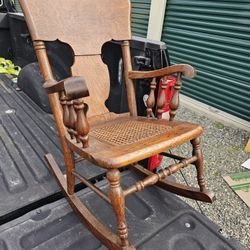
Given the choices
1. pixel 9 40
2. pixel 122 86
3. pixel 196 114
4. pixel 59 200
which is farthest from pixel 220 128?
pixel 9 40

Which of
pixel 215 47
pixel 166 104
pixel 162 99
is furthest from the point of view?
pixel 215 47

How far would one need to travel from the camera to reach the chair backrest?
1.18 metres

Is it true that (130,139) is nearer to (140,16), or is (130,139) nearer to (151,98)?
(151,98)

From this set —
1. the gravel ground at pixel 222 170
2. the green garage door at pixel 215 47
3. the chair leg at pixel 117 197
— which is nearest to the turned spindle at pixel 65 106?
the chair leg at pixel 117 197

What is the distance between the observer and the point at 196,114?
320 cm

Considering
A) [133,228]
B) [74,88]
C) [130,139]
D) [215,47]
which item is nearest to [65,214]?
[133,228]

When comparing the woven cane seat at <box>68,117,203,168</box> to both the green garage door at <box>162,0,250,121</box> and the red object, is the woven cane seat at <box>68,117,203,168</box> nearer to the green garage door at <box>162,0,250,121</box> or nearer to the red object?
the red object

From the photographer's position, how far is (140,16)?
11.9 feet

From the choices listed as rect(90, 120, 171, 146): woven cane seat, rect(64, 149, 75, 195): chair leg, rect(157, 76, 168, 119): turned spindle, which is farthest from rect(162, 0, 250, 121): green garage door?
rect(64, 149, 75, 195): chair leg

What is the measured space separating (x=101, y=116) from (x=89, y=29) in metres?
0.48

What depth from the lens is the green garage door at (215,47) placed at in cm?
265

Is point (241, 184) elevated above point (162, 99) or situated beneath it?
situated beneath

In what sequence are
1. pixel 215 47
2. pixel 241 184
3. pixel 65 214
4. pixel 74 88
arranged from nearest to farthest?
pixel 74 88, pixel 65 214, pixel 241 184, pixel 215 47

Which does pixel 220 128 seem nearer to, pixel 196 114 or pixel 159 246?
pixel 196 114
